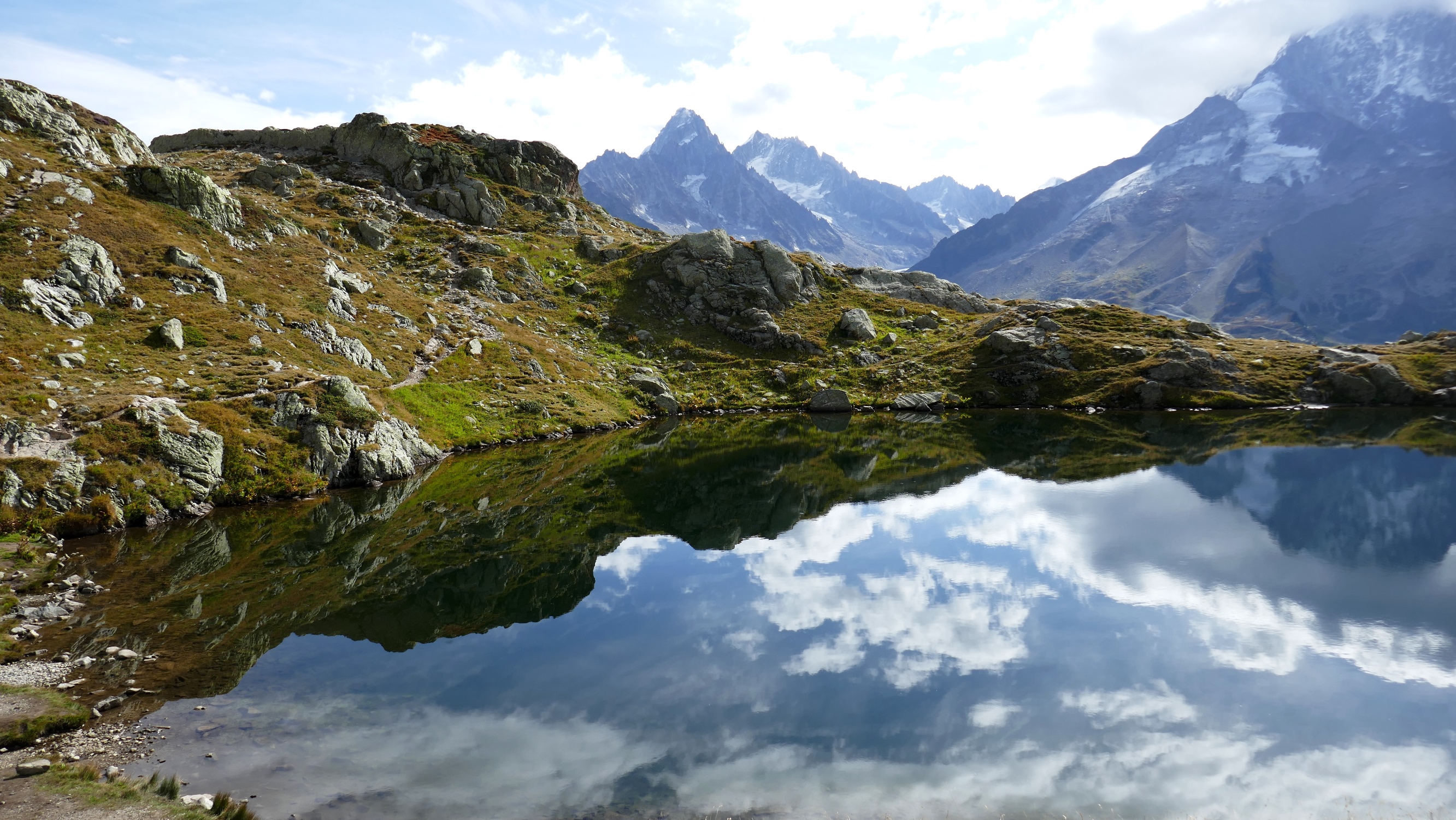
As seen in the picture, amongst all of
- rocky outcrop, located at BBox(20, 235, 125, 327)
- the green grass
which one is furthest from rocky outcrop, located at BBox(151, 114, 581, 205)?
the green grass

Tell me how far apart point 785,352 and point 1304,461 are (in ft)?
208

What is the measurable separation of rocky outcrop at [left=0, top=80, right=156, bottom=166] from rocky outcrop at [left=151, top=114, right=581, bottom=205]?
4924 cm

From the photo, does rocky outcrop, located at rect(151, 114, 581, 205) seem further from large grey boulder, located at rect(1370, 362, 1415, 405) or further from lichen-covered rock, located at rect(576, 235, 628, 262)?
large grey boulder, located at rect(1370, 362, 1415, 405)

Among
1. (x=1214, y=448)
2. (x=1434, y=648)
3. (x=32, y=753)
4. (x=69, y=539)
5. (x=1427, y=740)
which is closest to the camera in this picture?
(x=32, y=753)

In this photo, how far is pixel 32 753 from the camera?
42.5 feet

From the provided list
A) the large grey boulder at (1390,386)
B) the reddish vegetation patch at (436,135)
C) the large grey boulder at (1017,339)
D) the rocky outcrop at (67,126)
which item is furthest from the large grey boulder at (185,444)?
the large grey boulder at (1390,386)

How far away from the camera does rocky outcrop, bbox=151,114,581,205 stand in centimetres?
11869

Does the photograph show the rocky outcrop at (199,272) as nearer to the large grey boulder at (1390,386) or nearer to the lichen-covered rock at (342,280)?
the lichen-covered rock at (342,280)

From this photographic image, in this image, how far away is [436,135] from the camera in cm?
13025

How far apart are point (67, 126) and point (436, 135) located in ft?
239

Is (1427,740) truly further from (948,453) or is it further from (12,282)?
(12,282)

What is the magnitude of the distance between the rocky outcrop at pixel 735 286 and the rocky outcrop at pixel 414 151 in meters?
36.8

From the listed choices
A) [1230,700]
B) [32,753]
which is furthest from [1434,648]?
[32,753]

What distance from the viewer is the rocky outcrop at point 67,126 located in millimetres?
60219
